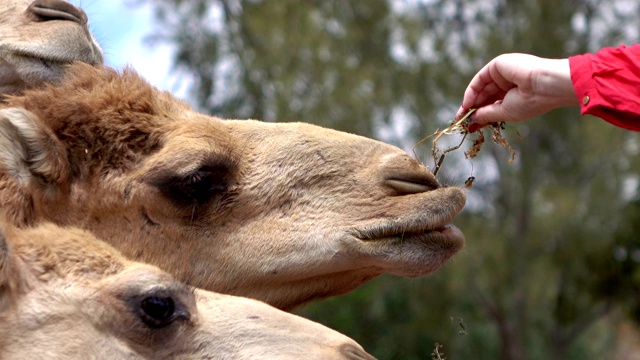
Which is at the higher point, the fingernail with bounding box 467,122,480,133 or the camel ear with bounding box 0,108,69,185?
the fingernail with bounding box 467,122,480,133

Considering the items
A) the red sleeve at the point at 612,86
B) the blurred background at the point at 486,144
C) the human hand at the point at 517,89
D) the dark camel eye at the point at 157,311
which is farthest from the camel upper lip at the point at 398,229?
the blurred background at the point at 486,144

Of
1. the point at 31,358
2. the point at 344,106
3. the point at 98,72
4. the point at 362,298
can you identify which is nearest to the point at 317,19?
the point at 344,106

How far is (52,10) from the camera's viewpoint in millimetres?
5090

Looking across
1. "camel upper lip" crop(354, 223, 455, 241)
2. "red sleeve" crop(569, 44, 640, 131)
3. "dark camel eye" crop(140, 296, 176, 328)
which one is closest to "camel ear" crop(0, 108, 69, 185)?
"dark camel eye" crop(140, 296, 176, 328)

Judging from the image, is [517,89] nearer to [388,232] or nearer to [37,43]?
[388,232]

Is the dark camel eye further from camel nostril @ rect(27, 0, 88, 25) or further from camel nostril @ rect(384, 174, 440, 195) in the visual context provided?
camel nostril @ rect(27, 0, 88, 25)

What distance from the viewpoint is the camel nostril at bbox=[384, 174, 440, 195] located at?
4438 millimetres

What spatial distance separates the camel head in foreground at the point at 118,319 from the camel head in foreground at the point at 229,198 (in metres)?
0.75

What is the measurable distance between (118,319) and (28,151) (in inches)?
50.4

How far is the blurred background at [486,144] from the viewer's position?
20.1 metres

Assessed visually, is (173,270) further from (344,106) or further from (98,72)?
(344,106)

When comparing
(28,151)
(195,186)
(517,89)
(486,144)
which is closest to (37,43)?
(28,151)

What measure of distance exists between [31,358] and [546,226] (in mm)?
19439

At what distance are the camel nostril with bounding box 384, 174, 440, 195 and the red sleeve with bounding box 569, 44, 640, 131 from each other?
2.61ft
